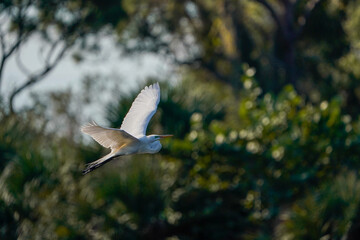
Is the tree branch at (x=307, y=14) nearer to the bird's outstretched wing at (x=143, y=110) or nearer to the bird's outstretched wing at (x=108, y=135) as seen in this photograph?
the bird's outstretched wing at (x=143, y=110)

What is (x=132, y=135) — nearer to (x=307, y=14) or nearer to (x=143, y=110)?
(x=143, y=110)

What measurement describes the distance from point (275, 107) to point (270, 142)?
2.43ft

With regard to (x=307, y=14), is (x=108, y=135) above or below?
above

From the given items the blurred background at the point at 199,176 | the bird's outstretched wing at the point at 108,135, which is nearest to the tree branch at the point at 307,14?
the blurred background at the point at 199,176

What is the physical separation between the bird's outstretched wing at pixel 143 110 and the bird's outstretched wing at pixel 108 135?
0.53 m

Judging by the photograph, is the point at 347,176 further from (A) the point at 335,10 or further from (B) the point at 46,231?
(A) the point at 335,10

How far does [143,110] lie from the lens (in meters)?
7.26

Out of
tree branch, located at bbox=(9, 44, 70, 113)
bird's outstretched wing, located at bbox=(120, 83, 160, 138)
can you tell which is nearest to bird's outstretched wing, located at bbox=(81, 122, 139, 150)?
bird's outstretched wing, located at bbox=(120, 83, 160, 138)

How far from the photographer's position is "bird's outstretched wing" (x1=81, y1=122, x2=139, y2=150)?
18.2 feet

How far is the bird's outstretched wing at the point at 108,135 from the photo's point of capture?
5559mm

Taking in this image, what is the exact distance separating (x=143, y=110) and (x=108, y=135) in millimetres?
1244

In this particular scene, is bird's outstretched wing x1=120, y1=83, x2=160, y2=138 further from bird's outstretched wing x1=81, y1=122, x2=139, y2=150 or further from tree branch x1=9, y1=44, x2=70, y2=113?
tree branch x1=9, y1=44, x2=70, y2=113

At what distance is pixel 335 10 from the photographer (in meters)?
20.5

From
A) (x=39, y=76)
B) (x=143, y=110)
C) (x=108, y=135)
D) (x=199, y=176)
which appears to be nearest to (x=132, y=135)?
(x=108, y=135)
